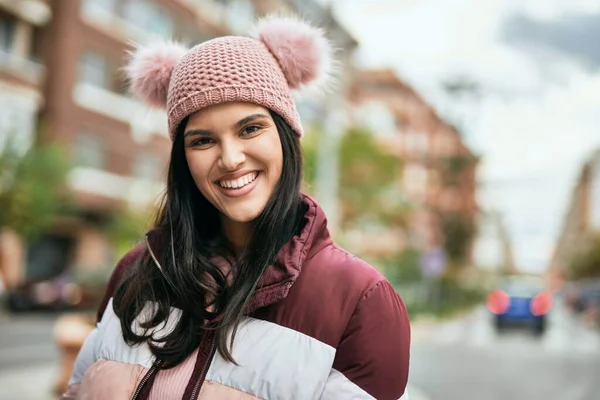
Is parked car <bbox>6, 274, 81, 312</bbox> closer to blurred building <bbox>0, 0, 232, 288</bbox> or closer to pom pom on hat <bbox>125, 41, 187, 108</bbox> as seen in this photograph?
blurred building <bbox>0, 0, 232, 288</bbox>

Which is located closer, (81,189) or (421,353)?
(421,353)

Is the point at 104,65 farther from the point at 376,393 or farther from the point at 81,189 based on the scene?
the point at 376,393

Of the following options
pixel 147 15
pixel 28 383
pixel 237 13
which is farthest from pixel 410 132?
pixel 28 383

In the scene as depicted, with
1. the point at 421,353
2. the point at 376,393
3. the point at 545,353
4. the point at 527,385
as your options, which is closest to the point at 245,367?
the point at 376,393

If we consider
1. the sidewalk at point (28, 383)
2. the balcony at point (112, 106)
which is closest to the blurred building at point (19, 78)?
the balcony at point (112, 106)

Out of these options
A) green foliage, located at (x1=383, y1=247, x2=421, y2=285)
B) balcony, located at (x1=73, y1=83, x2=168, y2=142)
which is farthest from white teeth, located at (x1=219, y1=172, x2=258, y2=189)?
green foliage, located at (x1=383, y1=247, x2=421, y2=285)

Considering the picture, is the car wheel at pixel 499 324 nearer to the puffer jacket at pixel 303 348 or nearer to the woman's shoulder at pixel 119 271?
the woman's shoulder at pixel 119 271

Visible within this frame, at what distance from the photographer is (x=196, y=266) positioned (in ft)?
6.32

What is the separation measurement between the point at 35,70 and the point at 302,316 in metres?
25.5

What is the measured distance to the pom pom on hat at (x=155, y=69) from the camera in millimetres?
2137

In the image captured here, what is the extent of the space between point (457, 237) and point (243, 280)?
38.3 metres

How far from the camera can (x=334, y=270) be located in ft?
5.90

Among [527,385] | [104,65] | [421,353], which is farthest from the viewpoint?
[104,65]

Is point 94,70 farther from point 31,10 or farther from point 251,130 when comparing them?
point 251,130
